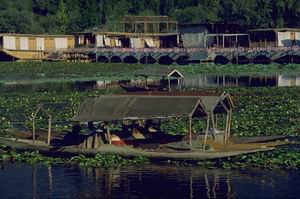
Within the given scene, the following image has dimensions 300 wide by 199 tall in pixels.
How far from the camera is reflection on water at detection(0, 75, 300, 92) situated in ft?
227

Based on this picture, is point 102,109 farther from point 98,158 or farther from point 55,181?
point 55,181

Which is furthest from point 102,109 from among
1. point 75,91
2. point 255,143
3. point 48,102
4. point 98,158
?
point 75,91

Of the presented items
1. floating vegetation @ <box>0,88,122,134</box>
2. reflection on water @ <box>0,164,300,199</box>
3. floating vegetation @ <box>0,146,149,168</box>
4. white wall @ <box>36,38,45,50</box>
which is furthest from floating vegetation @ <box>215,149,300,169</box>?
white wall @ <box>36,38,45,50</box>

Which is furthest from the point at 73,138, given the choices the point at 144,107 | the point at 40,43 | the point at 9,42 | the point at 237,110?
the point at 40,43

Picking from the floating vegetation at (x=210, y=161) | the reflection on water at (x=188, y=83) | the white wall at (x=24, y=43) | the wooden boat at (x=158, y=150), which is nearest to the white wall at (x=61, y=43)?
the white wall at (x=24, y=43)

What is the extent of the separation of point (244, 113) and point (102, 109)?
1517cm

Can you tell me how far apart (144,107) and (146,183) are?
184 inches

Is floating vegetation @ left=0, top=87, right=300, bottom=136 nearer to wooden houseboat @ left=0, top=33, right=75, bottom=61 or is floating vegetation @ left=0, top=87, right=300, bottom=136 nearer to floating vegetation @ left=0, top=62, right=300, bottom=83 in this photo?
floating vegetation @ left=0, top=62, right=300, bottom=83

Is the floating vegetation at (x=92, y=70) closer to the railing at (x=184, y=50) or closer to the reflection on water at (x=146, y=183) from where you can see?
the railing at (x=184, y=50)

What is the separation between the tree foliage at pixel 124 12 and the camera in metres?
119

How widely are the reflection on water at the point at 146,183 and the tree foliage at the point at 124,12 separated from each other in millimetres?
85711

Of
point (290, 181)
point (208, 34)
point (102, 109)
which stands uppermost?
point (208, 34)

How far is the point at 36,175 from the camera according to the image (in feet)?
101

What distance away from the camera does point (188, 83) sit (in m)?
74.4
